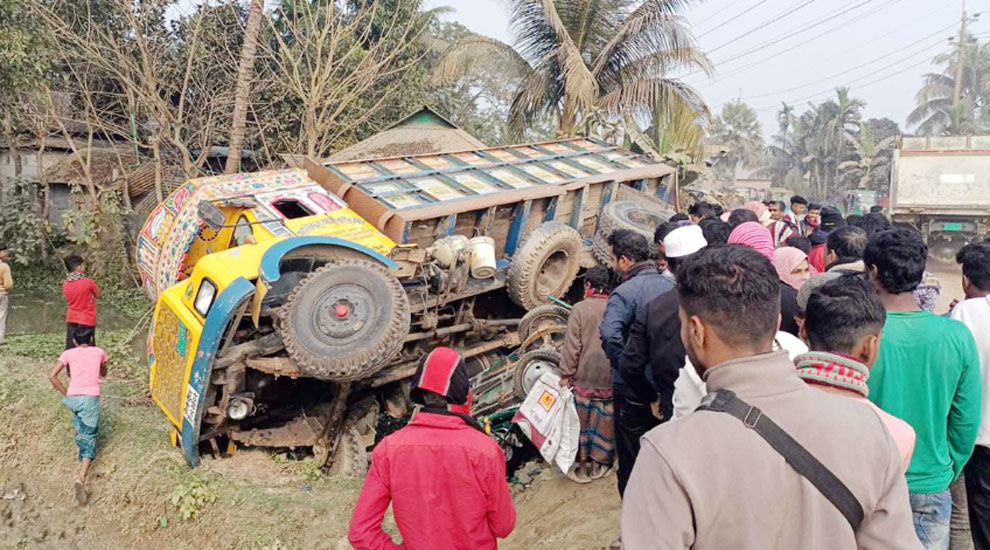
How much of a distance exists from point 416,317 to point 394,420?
967 millimetres

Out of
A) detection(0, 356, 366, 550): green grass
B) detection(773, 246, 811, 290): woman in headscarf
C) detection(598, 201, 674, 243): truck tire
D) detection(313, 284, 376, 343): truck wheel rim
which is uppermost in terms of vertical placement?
detection(598, 201, 674, 243): truck tire

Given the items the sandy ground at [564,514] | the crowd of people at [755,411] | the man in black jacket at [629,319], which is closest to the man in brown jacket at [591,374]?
the crowd of people at [755,411]

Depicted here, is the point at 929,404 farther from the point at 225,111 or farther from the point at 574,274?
the point at 225,111

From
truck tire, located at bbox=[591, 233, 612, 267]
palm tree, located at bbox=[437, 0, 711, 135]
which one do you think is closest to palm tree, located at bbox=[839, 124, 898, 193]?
palm tree, located at bbox=[437, 0, 711, 135]

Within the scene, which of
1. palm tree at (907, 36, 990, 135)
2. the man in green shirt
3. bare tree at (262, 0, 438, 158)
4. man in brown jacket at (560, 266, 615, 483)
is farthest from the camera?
palm tree at (907, 36, 990, 135)

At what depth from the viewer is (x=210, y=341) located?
4805mm

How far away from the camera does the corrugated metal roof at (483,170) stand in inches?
277

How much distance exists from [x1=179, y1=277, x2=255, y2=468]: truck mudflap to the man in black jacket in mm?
2635

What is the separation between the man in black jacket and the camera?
3.68 meters

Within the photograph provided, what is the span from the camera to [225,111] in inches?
471

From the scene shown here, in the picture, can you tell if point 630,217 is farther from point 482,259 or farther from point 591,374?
point 591,374

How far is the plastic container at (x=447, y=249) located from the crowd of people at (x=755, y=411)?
183 centimetres

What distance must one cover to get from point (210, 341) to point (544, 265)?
341 cm

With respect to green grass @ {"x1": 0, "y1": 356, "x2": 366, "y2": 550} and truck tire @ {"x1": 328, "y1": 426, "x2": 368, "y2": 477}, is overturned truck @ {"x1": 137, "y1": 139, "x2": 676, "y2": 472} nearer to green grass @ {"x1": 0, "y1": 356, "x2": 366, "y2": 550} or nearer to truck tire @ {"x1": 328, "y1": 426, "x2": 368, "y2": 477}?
truck tire @ {"x1": 328, "y1": 426, "x2": 368, "y2": 477}
